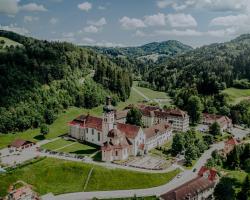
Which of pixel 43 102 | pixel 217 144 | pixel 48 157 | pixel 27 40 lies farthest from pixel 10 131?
pixel 27 40

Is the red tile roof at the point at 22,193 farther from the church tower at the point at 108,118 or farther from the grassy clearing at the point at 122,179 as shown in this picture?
the church tower at the point at 108,118

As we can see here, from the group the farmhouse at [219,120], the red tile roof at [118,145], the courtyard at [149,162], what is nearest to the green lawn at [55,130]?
the red tile roof at [118,145]

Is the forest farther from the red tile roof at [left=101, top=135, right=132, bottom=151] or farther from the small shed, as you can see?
the red tile roof at [left=101, top=135, right=132, bottom=151]

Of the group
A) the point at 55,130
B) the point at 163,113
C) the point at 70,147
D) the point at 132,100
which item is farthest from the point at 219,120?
the point at 55,130

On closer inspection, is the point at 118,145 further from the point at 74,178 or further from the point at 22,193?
the point at 22,193

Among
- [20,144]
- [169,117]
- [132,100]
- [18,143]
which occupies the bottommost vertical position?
[20,144]

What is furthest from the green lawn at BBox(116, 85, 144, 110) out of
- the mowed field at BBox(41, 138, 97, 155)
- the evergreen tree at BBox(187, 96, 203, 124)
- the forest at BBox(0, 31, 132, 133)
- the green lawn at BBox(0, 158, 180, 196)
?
the green lawn at BBox(0, 158, 180, 196)
